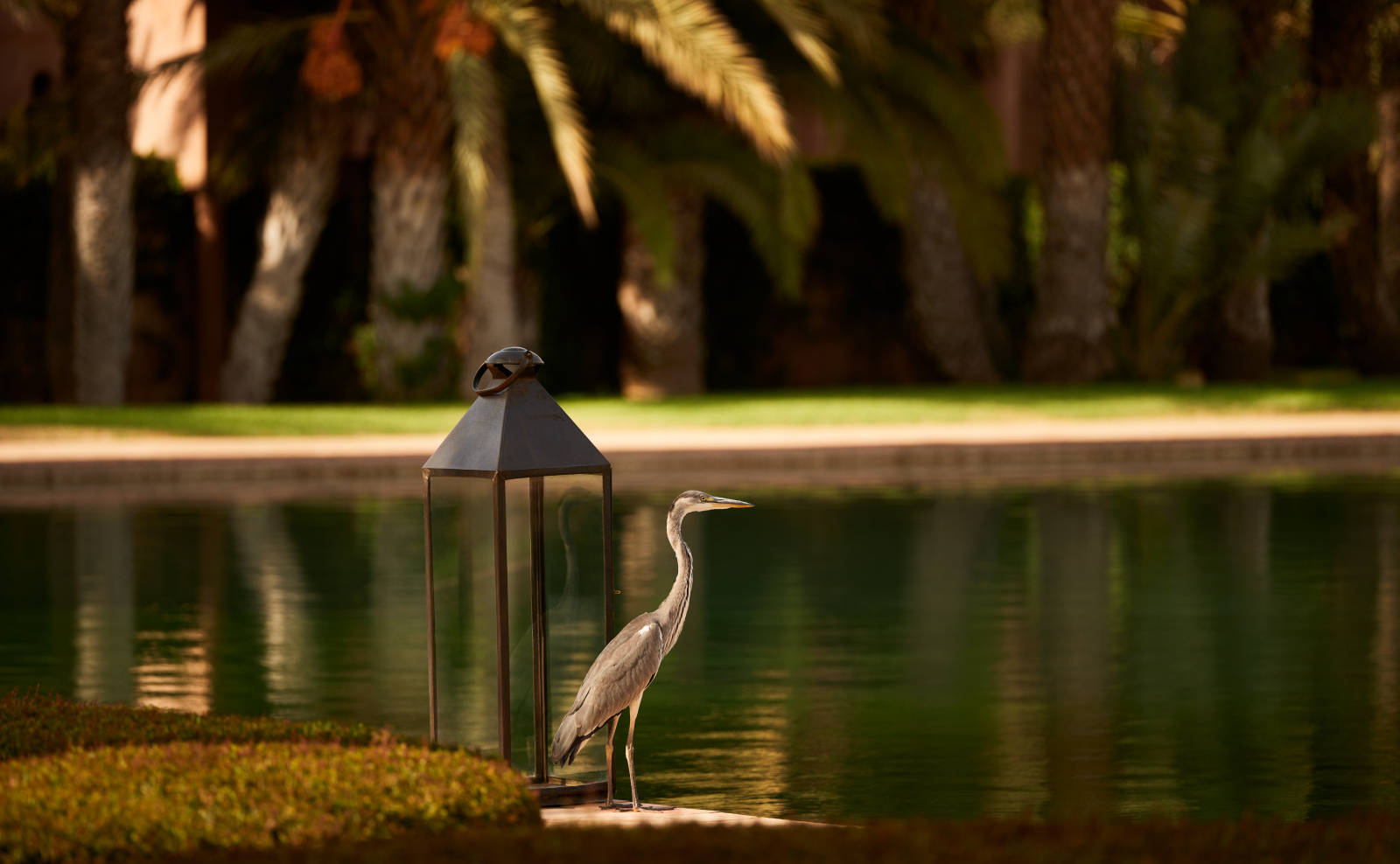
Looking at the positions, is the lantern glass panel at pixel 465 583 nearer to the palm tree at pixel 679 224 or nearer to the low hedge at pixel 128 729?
the low hedge at pixel 128 729

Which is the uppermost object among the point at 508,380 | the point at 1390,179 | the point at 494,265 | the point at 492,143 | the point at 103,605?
the point at 492,143

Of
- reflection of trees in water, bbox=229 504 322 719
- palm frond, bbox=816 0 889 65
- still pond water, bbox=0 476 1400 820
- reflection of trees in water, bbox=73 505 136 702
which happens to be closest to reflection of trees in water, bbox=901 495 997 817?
still pond water, bbox=0 476 1400 820

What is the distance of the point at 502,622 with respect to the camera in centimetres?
592

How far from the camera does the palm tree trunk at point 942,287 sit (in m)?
27.4

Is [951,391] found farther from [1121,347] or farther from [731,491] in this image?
[731,491]

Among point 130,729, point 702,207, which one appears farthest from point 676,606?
point 702,207

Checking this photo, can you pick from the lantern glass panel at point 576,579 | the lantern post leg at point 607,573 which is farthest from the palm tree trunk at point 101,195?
the lantern post leg at point 607,573

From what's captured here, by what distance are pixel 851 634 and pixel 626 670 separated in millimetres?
4724

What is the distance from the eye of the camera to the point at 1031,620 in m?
10.7

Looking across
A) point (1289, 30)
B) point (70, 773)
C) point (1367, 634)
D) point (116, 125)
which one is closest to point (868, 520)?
point (1367, 634)

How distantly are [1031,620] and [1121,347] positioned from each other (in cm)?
1730

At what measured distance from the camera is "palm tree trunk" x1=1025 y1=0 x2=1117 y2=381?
26547 mm

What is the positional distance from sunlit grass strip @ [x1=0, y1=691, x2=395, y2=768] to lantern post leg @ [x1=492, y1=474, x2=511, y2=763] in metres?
0.60

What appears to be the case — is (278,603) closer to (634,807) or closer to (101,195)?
(634,807)
